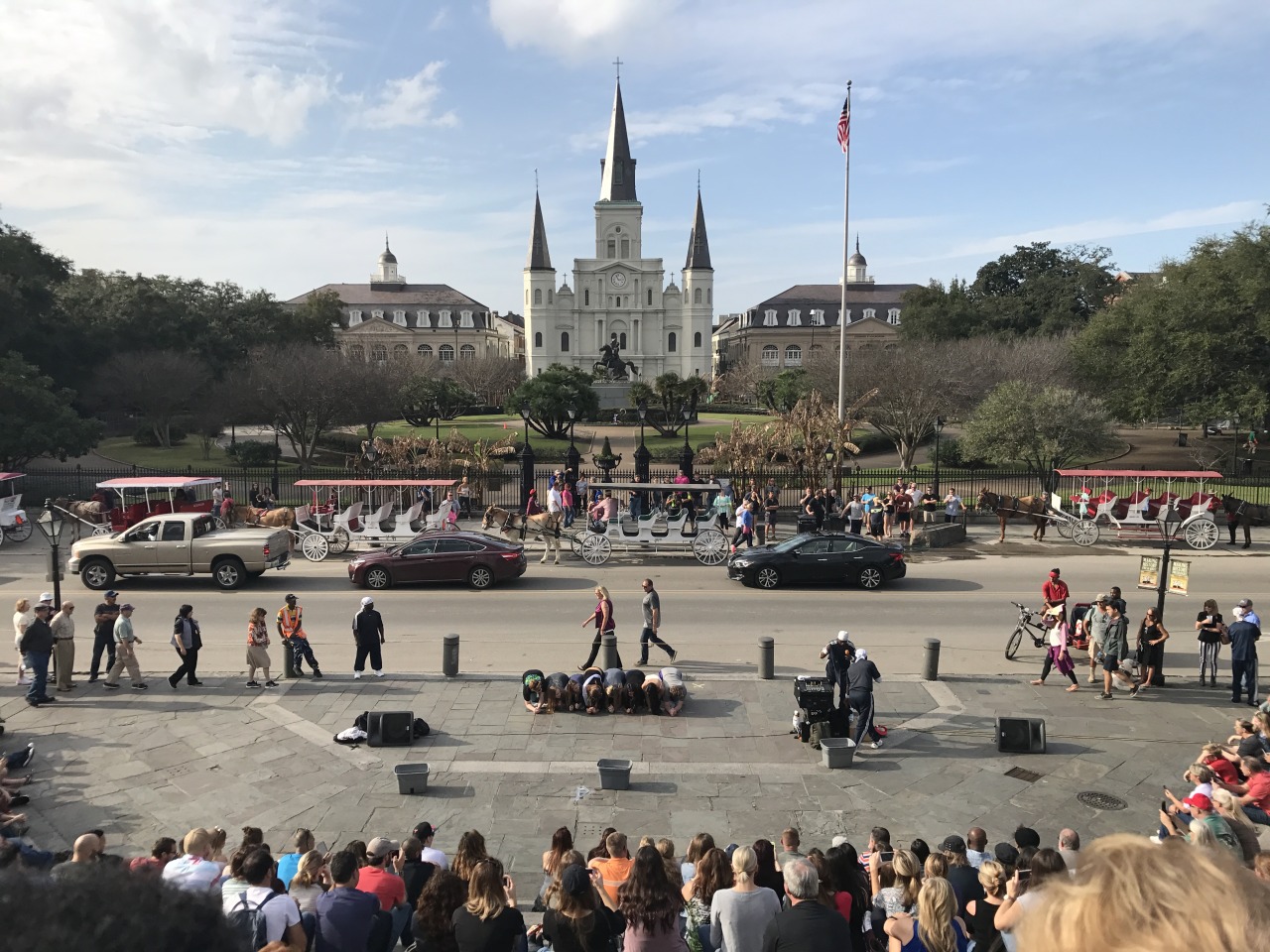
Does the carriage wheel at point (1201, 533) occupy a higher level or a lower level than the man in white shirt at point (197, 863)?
higher

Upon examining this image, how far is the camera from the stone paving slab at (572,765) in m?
8.96

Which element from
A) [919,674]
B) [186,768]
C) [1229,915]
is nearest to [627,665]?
[919,674]

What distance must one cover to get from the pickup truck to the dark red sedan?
218cm

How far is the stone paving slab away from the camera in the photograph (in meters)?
8.96

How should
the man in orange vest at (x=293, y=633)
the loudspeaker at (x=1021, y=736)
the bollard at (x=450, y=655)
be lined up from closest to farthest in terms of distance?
the loudspeaker at (x=1021, y=736) → the man in orange vest at (x=293, y=633) → the bollard at (x=450, y=655)

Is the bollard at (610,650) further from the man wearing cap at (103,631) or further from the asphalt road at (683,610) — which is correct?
the man wearing cap at (103,631)

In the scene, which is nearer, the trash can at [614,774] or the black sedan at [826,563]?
the trash can at [614,774]

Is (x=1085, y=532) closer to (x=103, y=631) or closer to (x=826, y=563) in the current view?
(x=826, y=563)

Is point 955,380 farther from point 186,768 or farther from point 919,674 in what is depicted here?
point 186,768

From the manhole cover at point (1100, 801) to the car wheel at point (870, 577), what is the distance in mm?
9812

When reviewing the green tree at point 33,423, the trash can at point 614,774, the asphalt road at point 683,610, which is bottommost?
the trash can at point 614,774

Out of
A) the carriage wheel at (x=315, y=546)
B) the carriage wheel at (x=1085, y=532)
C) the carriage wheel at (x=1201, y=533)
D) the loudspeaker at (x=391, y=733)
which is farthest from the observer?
the carriage wheel at (x=1085, y=532)

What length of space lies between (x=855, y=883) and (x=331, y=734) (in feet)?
23.4

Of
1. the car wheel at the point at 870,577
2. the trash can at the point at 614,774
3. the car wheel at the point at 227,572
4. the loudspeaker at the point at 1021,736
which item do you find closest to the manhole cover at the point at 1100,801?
the loudspeaker at the point at 1021,736
